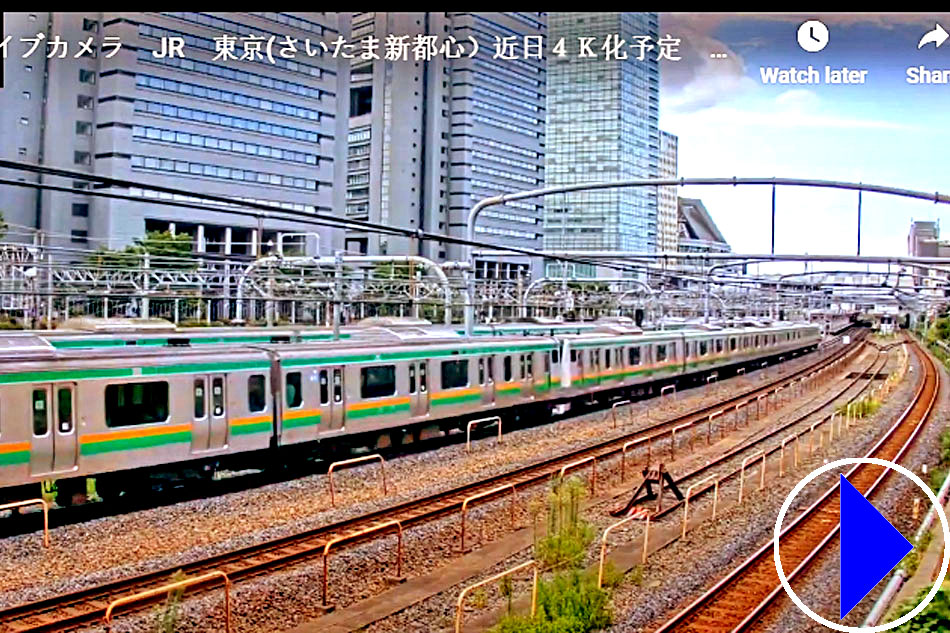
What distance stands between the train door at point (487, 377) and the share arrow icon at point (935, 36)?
718 centimetres

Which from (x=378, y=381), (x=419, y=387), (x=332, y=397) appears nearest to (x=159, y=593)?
(x=332, y=397)

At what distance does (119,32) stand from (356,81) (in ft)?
37.7

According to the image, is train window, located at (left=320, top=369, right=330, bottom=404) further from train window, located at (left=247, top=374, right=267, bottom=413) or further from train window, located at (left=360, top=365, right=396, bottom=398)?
train window, located at (left=247, top=374, right=267, bottom=413)

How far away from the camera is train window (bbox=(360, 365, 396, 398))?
852cm

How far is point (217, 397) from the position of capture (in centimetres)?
709

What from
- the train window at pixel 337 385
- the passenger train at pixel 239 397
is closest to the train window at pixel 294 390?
the passenger train at pixel 239 397

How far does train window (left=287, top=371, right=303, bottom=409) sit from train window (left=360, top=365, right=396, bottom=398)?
2.54 feet

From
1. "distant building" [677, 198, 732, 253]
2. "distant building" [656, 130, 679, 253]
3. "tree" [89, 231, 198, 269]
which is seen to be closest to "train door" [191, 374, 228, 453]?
"distant building" [656, 130, 679, 253]

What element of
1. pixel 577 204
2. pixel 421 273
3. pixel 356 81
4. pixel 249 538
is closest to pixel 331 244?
pixel 421 273

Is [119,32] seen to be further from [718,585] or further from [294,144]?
[294,144]

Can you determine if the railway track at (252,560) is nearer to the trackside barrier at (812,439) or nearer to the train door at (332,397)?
the train door at (332,397)

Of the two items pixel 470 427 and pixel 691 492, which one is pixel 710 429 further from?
pixel 691 492

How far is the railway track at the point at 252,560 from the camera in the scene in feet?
14.6

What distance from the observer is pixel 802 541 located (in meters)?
6.52
